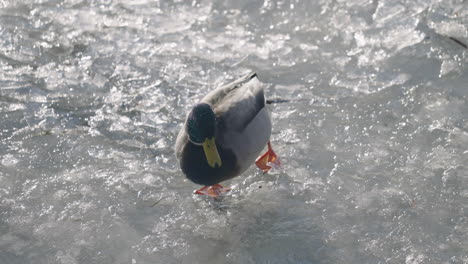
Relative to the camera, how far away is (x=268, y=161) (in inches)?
169

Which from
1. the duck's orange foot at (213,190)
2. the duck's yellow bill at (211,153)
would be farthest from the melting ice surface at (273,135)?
the duck's yellow bill at (211,153)

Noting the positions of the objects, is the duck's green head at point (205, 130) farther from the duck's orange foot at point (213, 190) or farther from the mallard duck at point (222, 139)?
the duck's orange foot at point (213, 190)

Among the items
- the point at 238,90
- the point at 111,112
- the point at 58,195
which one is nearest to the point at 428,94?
the point at 238,90


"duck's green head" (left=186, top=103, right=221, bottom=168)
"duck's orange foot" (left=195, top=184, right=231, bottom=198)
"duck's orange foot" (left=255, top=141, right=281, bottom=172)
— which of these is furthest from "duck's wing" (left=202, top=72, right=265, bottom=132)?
"duck's orange foot" (left=195, top=184, right=231, bottom=198)

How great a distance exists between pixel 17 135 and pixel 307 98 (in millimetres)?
2196

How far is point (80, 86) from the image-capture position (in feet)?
17.2

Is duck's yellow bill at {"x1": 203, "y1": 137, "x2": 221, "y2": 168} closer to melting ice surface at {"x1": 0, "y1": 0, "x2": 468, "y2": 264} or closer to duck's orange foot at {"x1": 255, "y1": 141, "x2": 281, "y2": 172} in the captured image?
melting ice surface at {"x1": 0, "y1": 0, "x2": 468, "y2": 264}

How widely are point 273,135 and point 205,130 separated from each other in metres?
0.96

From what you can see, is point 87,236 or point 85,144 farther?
point 85,144

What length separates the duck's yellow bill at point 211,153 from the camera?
378 cm

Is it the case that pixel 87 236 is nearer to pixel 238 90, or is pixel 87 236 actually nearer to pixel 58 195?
pixel 58 195

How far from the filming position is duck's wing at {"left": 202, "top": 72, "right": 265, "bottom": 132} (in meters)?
4.01

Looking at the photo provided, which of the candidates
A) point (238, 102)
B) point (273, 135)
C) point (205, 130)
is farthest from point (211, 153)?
point (273, 135)

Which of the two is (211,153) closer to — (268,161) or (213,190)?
(213,190)
